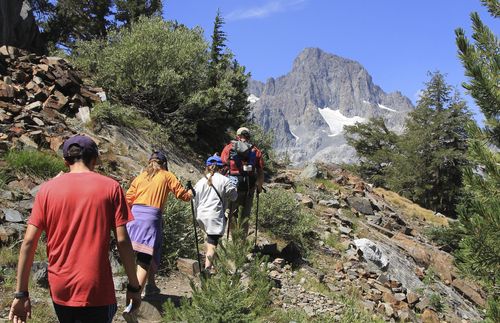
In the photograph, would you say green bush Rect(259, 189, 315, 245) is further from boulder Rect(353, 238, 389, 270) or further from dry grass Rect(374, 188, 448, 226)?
dry grass Rect(374, 188, 448, 226)

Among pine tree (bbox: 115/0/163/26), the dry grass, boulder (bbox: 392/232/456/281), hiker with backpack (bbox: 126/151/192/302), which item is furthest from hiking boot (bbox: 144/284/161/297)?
pine tree (bbox: 115/0/163/26)

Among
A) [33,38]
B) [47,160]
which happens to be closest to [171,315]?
[47,160]

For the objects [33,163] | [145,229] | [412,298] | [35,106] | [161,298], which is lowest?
[412,298]

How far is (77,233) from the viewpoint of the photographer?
10.1ft

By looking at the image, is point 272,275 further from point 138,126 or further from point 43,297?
point 138,126

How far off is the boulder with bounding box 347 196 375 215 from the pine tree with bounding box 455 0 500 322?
995cm

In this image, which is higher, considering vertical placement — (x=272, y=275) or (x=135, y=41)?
(x=135, y=41)

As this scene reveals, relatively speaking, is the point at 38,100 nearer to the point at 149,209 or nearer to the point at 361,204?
the point at 149,209

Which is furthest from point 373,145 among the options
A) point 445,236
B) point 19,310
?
point 19,310

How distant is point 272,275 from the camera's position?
329 inches

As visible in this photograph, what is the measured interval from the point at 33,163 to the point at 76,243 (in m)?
6.80

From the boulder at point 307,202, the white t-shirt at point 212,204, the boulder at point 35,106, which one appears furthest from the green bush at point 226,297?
the boulder at point 307,202

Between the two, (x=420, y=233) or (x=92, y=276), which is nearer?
(x=92, y=276)

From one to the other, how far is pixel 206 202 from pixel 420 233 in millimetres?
13541
